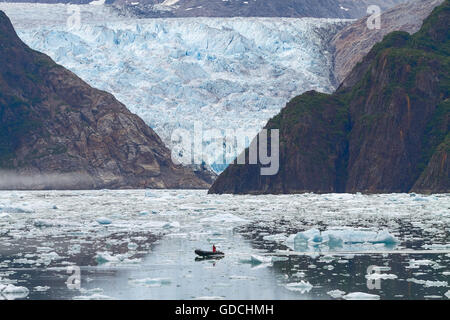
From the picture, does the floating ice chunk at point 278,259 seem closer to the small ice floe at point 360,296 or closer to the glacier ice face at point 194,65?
the small ice floe at point 360,296

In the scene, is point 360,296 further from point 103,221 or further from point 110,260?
point 103,221

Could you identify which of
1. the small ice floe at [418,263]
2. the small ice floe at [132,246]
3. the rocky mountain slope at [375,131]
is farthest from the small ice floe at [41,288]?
the rocky mountain slope at [375,131]

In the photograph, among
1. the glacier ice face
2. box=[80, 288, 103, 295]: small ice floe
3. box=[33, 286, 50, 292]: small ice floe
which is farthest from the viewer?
the glacier ice face

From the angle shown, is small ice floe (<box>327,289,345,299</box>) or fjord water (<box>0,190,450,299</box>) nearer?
small ice floe (<box>327,289,345,299</box>)

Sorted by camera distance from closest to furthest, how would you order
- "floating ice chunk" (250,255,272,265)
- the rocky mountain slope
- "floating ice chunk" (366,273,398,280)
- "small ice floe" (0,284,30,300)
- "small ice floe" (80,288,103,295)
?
"small ice floe" (0,284,30,300) < "small ice floe" (80,288,103,295) < "floating ice chunk" (366,273,398,280) < "floating ice chunk" (250,255,272,265) < the rocky mountain slope

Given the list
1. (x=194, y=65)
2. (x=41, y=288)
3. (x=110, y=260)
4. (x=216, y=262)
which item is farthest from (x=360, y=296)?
(x=194, y=65)

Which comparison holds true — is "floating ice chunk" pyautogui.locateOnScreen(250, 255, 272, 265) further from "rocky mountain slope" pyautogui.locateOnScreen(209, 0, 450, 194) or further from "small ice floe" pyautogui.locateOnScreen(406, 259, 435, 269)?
"rocky mountain slope" pyautogui.locateOnScreen(209, 0, 450, 194)

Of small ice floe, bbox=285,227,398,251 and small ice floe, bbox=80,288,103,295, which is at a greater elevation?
small ice floe, bbox=80,288,103,295

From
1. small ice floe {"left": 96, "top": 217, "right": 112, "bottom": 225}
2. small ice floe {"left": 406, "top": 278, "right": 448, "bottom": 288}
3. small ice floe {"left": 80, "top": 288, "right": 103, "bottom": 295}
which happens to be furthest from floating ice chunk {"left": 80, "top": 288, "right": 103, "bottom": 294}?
small ice floe {"left": 96, "top": 217, "right": 112, "bottom": 225}
